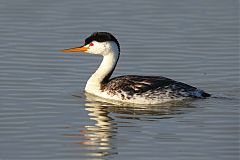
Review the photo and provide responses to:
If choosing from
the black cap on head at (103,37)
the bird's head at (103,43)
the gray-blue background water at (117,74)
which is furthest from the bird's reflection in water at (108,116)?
the black cap on head at (103,37)

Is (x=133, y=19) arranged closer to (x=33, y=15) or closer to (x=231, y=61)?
(x=33, y=15)

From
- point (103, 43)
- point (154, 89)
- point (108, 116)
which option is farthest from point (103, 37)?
point (108, 116)

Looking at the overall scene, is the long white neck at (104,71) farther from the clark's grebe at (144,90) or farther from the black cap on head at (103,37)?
the black cap on head at (103,37)

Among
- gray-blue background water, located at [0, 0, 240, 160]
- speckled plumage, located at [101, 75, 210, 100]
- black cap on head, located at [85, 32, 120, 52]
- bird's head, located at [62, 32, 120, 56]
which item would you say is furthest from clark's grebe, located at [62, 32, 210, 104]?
black cap on head, located at [85, 32, 120, 52]

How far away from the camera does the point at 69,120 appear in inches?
581

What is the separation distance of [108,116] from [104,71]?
7.32 ft

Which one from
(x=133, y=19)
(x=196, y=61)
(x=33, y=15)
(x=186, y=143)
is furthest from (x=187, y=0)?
(x=186, y=143)

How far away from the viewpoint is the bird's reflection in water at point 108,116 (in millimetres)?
13211

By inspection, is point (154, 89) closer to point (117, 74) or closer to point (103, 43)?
point (103, 43)

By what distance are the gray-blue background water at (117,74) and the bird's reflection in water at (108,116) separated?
0.02m

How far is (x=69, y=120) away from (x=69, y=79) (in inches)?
121

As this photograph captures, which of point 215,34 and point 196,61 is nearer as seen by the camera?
point 196,61

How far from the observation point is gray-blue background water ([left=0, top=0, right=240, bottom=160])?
1315cm

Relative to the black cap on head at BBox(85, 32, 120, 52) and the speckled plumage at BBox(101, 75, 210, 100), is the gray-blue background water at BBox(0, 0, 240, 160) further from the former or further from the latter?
the black cap on head at BBox(85, 32, 120, 52)
